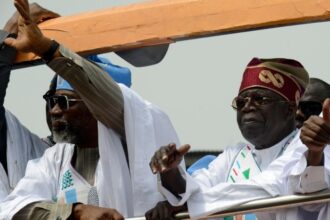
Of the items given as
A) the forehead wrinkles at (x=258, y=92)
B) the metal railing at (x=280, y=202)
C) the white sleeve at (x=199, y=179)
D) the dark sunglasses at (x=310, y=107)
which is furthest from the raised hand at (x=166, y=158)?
the dark sunglasses at (x=310, y=107)

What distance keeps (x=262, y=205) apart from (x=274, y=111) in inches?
46.8

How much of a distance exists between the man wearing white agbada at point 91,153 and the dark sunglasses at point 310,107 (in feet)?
3.36

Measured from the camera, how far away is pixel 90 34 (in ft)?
29.4

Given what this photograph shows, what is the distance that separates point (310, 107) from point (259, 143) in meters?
0.61

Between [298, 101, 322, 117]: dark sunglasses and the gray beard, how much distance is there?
1.41 metres

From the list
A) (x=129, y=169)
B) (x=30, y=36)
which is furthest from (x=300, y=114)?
(x=30, y=36)

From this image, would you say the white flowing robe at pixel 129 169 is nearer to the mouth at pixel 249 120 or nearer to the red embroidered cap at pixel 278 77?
the mouth at pixel 249 120

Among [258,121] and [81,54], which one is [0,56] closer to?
[81,54]

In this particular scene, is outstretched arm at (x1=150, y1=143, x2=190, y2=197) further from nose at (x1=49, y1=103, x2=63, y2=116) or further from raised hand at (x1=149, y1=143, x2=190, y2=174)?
nose at (x1=49, y1=103, x2=63, y2=116)

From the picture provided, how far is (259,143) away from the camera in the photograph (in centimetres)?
900

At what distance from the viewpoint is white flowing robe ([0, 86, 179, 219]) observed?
8.51 meters

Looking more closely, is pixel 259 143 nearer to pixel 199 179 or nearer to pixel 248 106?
pixel 248 106

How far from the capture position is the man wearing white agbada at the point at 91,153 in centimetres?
840

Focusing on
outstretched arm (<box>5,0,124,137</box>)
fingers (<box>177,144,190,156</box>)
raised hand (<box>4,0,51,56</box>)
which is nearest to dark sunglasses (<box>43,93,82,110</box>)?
outstretched arm (<box>5,0,124,137</box>)
